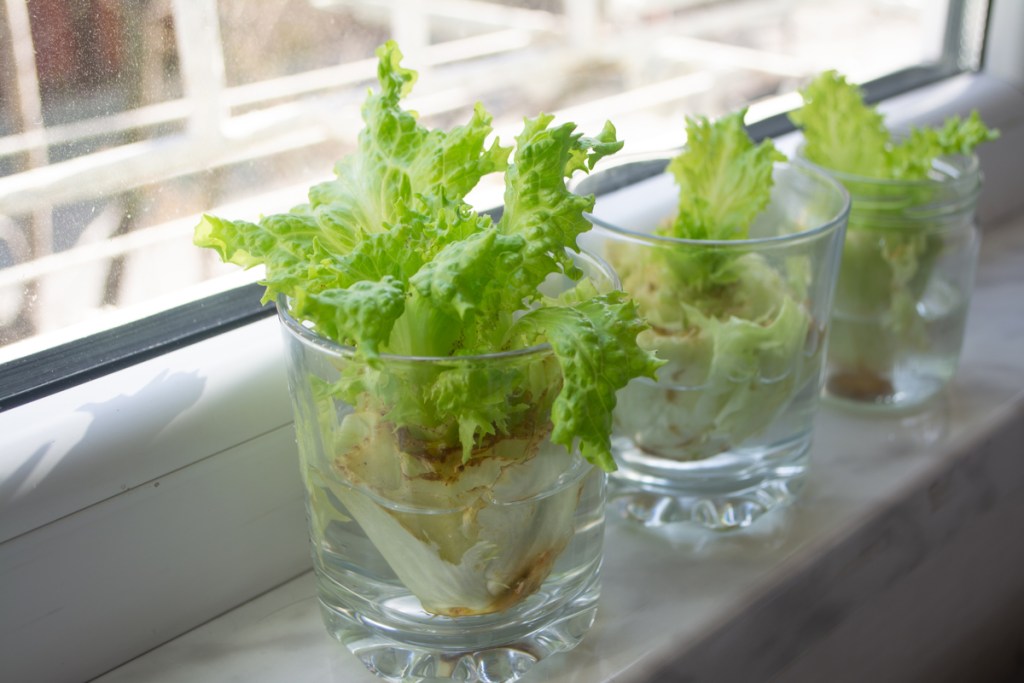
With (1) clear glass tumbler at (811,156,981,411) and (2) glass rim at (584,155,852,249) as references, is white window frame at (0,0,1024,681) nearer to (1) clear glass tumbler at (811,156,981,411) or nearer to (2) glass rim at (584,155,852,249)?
(2) glass rim at (584,155,852,249)

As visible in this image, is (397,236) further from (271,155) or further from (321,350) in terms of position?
(271,155)

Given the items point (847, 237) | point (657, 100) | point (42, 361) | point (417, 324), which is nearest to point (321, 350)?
point (417, 324)

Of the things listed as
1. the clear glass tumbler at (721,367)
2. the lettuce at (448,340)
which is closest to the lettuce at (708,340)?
the clear glass tumbler at (721,367)

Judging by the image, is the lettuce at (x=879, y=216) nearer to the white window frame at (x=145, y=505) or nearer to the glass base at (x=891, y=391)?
the glass base at (x=891, y=391)

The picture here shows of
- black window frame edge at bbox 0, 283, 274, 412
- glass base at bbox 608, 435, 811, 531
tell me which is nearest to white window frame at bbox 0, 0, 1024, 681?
black window frame edge at bbox 0, 283, 274, 412

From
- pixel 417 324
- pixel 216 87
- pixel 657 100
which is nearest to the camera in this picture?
pixel 417 324
